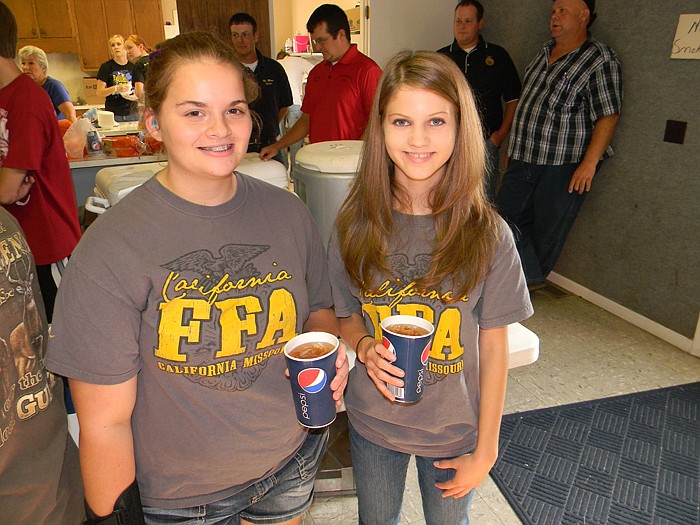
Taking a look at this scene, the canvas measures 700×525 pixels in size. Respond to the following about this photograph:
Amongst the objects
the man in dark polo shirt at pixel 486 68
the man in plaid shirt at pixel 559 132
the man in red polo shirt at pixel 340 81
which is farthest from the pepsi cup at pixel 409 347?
the man in dark polo shirt at pixel 486 68

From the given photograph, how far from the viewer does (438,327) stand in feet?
3.37

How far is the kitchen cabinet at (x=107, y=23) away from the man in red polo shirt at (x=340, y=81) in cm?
465

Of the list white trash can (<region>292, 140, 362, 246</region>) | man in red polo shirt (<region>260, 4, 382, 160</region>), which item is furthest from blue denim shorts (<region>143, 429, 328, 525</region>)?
man in red polo shirt (<region>260, 4, 382, 160</region>)

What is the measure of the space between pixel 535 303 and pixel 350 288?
8.27ft

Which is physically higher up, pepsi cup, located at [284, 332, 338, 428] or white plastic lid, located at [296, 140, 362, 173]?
white plastic lid, located at [296, 140, 362, 173]

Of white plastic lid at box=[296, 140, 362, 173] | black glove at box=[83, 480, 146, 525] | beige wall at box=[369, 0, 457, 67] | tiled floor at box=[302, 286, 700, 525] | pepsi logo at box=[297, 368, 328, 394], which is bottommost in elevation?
tiled floor at box=[302, 286, 700, 525]

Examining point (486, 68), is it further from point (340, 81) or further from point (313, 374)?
point (313, 374)

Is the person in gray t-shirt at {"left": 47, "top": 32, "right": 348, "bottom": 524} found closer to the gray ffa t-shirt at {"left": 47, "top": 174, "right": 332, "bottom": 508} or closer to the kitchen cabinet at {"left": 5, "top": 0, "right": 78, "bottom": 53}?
the gray ffa t-shirt at {"left": 47, "top": 174, "right": 332, "bottom": 508}

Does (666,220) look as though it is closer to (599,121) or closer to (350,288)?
(599,121)

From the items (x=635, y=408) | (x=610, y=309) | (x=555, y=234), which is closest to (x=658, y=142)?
(x=555, y=234)

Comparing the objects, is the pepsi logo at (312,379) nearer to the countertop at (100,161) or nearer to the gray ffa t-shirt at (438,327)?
the gray ffa t-shirt at (438,327)

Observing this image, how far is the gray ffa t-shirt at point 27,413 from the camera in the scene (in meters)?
0.76

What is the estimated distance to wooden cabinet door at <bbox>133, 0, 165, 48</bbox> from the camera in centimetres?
677

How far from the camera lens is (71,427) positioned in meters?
1.14
